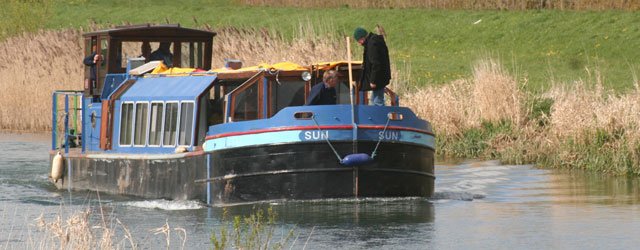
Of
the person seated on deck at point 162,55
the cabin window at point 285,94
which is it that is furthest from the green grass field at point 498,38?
the cabin window at point 285,94

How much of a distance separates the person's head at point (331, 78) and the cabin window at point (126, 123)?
4.05 meters

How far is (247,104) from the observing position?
21.2 m

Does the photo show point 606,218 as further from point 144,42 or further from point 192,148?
point 144,42

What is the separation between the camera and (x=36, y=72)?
1399 inches

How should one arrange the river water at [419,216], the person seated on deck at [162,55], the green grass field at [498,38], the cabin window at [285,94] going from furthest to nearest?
the green grass field at [498,38] → the person seated on deck at [162,55] → the cabin window at [285,94] → the river water at [419,216]

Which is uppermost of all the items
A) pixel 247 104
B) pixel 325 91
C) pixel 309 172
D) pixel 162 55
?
pixel 162 55

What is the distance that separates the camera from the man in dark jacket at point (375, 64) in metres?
20.3

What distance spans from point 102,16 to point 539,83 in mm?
35845

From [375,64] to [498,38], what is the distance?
26.5 m

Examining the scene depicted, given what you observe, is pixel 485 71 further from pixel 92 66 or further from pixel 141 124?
pixel 141 124

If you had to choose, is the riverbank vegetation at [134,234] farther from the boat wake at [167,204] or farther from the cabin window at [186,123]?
the cabin window at [186,123]

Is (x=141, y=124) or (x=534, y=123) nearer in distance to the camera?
(x=141, y=124)

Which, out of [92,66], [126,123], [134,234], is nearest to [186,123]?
[126,123]

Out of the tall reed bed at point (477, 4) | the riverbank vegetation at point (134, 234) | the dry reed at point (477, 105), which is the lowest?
the riverbank vegetation at point (134, 234)
